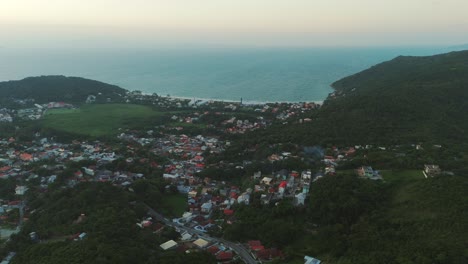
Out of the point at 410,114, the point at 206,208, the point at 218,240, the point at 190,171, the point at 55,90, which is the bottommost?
the point at 190,171

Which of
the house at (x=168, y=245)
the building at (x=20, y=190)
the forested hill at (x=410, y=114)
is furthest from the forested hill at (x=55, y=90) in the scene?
the house at (x=168, y=245)

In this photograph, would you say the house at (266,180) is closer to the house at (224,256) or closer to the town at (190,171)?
the town at (190,171)

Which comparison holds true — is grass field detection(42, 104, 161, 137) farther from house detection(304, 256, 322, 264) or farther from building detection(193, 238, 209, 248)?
house detection(304, 256, 322, 264)

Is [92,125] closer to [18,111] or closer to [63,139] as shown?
[63,139]

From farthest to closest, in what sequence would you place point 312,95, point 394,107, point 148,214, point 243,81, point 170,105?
point 243,81
point 312,95
point 170,105
point 394,107
point 148,214

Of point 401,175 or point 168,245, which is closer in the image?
point 168,245

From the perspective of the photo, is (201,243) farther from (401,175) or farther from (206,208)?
(401,175)

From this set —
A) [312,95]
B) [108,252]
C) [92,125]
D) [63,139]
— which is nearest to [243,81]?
[312,95]

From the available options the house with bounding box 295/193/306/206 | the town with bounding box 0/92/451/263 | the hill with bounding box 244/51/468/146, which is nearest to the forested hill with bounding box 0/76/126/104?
the town with bounding box 0/92/451/263

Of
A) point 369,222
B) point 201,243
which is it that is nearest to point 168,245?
point 201,243
